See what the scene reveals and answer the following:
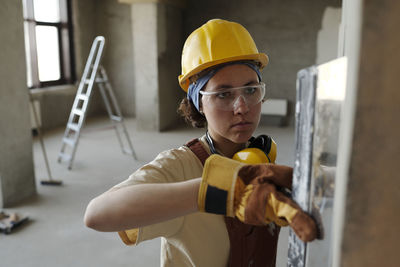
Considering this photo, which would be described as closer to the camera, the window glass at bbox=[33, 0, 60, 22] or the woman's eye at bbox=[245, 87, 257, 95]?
the woman's eye at bbox=[245, 87, 257, 95]

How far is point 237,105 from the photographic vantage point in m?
1.25

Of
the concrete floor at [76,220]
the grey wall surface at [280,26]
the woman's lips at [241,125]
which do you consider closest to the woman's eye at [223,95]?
the woman's lips at [241,125]

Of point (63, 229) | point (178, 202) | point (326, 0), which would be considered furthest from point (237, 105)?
point (326, 0)

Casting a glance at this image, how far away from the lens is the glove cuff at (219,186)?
730 millimetres

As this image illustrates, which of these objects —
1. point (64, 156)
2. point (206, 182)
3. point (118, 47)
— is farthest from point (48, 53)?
point (206, 182)

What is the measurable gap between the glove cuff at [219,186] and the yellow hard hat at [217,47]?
1.94 feet

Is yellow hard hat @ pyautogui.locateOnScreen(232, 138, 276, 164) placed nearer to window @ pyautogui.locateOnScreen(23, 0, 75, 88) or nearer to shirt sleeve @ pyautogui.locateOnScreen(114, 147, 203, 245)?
shirt sleeve @ pyautogui.locateOnScreen(114, 147, 203, 245)

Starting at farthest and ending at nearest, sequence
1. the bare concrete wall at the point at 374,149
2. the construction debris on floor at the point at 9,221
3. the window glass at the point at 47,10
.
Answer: the window glass at the point at 47,10 → the construction debris on floor at the point at 9,221 → the bare concrete wall at the point at 374,149

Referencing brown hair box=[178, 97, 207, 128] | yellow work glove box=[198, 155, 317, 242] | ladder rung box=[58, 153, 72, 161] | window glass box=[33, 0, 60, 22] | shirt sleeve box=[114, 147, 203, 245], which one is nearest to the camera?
yellow work glove box=[198, 155, 317, 242]

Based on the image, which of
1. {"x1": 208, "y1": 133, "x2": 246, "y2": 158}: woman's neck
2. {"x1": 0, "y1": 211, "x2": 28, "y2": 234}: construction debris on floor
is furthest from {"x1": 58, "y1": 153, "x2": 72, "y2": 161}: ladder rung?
{"x1": 208, "y1": 133, "x2": 246, "y2": 158}: woman's neck

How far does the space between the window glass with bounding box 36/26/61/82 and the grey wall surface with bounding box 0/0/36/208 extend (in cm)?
412

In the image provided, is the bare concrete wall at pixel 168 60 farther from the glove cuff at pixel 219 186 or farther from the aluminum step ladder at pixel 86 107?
the glove cuff at pixel 219 186

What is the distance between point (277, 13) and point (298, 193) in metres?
7.92

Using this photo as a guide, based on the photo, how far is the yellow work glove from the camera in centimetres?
69
